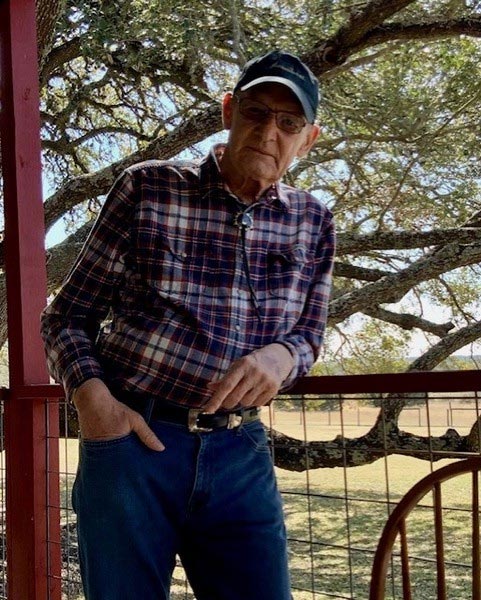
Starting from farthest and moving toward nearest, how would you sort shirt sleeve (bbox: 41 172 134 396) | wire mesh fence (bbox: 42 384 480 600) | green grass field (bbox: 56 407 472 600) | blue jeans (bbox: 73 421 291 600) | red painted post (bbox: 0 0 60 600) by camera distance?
green grass field (bbox: 56 407 472 600) → wire mesh fence (bbox: 42 384 480 600) → red painted post (bbox: 0 0 60 600) → shirt sleeve (bbox: 41 172 134 396) → blue jeans (bbox: 73 421 291 600)

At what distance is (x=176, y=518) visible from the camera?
4.17ft

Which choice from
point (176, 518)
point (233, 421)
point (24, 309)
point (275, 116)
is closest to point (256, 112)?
point (275, 116)

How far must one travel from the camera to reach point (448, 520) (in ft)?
29.1

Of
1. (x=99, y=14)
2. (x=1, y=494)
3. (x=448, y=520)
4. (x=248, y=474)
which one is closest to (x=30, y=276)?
(x=1, y=494)

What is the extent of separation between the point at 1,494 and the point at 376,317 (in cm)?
532

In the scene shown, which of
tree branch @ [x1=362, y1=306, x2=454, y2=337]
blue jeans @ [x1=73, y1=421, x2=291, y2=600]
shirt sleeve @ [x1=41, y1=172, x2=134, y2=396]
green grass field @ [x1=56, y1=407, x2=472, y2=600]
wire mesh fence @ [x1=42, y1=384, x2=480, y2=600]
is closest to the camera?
blue jeans @ [x1=73, y1=421, x2=291, y2=600]

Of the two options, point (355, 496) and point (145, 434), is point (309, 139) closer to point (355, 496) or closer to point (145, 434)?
point (145, 434)

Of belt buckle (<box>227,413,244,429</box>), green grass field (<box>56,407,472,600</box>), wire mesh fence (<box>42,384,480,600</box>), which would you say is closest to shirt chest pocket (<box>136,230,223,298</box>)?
belt buckle (<box>227,413,244,429</box>)

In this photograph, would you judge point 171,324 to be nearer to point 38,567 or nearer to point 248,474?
point 248,474

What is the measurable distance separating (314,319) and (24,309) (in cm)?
143

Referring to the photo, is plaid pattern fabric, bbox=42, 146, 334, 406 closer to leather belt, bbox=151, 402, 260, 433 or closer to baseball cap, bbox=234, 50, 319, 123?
leather belt, bbox=151, 402, 260, 433

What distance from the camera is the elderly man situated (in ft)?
4.11

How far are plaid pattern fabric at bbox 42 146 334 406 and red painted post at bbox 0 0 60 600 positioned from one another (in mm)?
1182

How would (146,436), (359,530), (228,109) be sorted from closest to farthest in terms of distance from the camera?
(146,436)
(228,109)
(359,530)
